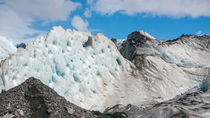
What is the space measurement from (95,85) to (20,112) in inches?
189

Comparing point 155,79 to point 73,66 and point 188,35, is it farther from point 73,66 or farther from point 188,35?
point 188,35

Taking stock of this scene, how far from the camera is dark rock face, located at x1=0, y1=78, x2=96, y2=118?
21.9ft

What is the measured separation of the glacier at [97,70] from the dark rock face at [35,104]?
4.93 feet

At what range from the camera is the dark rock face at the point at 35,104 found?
21.9 ft

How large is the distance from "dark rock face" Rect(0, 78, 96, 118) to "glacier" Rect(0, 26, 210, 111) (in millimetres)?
1504

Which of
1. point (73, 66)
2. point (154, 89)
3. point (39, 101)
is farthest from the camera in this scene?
point (154, 89)

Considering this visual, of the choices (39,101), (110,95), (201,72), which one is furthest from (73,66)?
(201,72)

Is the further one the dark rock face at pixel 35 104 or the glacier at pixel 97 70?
the glacier at pixel 97 70

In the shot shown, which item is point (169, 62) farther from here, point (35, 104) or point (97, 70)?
point (35, 104)

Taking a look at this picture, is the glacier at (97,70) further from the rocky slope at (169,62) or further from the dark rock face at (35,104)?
the dark rock face at (35,104)

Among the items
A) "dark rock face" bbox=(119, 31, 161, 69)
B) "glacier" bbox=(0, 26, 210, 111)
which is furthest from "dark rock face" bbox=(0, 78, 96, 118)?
"dark rock face" bbox=(119, 31, 161, 69)

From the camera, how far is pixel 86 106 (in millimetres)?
9992

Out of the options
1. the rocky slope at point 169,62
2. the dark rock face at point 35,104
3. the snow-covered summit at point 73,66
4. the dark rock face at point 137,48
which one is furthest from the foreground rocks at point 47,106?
the dark rock face at point 137,48

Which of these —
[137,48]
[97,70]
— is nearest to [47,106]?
[97,70]
